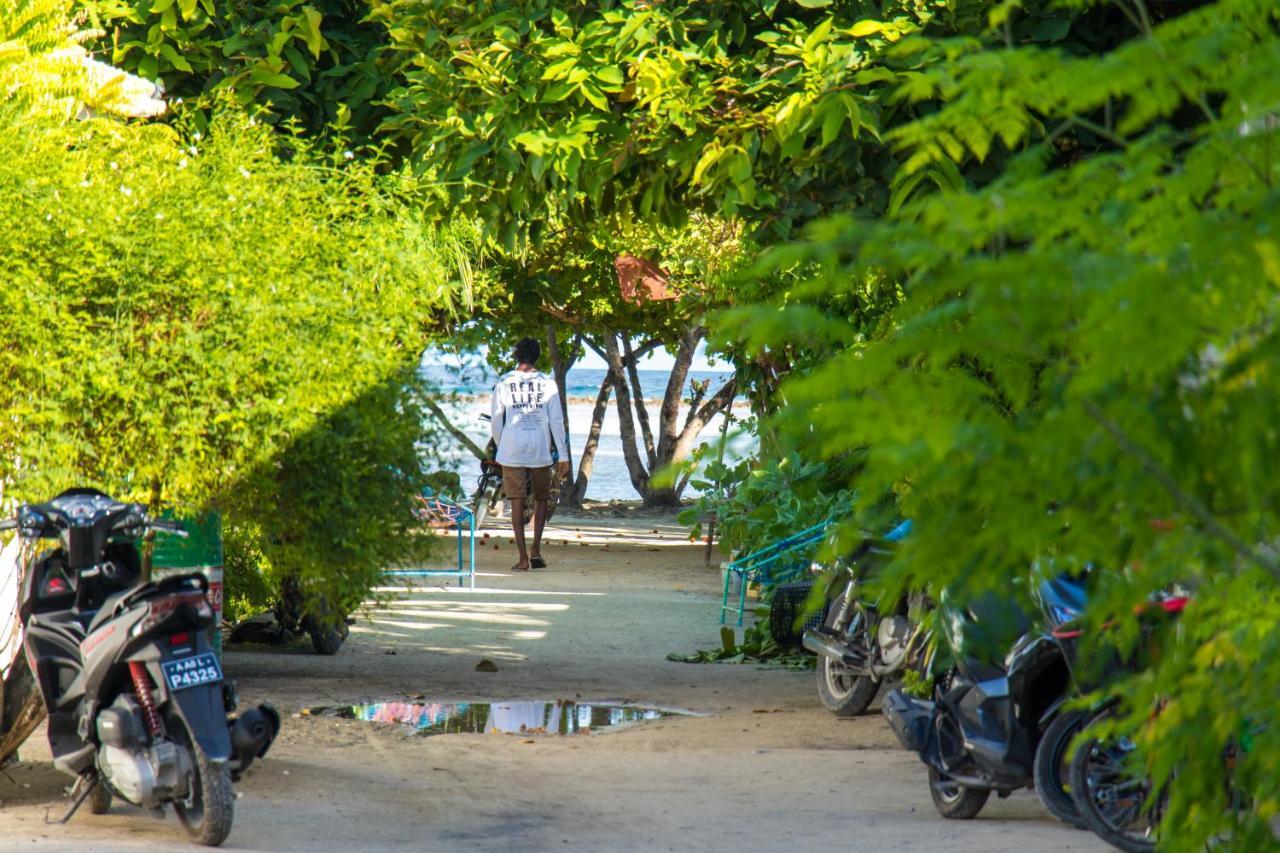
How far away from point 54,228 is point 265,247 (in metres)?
0.78

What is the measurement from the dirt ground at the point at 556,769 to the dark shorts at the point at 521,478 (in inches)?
95.1

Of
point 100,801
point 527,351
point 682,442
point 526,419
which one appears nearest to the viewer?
point 100,801

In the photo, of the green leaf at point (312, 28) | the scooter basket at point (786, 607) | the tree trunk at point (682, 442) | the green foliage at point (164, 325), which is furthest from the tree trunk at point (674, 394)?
the green foliage at point (164, 325)

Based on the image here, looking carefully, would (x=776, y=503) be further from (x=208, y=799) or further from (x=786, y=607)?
(x=208, y=799)

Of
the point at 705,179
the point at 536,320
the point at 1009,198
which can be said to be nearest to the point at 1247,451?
the point at 1009,198

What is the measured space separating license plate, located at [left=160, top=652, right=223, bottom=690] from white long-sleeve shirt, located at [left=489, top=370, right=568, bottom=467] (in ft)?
29.0

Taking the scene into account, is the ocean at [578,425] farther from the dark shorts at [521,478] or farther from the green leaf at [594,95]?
the green leaf at [594,95]

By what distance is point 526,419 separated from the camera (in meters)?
14.3

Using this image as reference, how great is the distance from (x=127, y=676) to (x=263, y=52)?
5012 millimetres

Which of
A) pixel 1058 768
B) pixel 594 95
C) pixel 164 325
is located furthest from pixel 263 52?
pixel 1058 768

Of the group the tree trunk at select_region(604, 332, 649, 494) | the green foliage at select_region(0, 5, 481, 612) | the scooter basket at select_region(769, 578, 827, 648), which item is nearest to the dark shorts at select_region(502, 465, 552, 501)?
the scooter basket at select_region(769, 578, 827, 648)

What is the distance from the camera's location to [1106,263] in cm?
215

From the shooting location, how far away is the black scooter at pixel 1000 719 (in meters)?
5.70

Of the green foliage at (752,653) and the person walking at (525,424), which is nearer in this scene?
the green foliage at (752,653)
